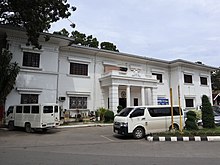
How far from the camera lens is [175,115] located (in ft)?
39.2

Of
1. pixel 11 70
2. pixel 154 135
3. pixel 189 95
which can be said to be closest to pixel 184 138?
pixel 154 135

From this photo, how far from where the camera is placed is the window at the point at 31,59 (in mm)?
17219

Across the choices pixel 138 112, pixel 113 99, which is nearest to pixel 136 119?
pixel 138 112

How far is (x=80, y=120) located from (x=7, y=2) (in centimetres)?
1190

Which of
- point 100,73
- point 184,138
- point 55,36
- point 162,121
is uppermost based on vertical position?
point 55,36

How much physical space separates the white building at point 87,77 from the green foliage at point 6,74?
49.2 inches

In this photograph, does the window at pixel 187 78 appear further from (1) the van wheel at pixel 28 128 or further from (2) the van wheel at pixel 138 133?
(1) the van wheel at pixel 28 128

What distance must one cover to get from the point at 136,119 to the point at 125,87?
12313mm

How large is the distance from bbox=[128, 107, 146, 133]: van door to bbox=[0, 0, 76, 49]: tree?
8567 mm

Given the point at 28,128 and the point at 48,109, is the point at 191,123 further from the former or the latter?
the point at 28,128

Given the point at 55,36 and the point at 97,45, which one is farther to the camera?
the point at 97,45

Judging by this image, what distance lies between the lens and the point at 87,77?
2122 centimetres

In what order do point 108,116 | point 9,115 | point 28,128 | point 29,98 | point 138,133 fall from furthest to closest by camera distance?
point 108,116, point 29,98, point 9,115, point 28,128, point 138,133

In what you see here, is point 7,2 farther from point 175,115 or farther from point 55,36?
point 175,115
